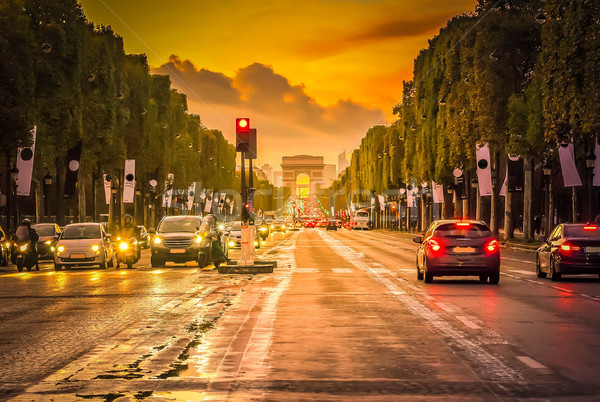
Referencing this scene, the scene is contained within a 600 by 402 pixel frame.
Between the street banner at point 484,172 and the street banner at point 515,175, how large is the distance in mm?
1923

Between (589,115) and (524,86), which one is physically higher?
(524,86)

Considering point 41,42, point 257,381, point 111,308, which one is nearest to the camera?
point 257,381

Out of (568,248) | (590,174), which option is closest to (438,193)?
(590,174)

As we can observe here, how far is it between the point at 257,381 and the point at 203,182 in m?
130

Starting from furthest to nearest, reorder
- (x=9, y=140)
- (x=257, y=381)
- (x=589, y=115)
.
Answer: (x=9, y=140), (x=589, y=115), (x=257, y=381)

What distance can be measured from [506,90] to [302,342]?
54.2 metres

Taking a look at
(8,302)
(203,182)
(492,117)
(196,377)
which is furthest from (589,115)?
(203,182)

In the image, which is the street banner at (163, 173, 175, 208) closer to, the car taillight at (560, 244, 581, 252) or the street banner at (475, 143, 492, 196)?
the street banner at (475, 143, 492, 196)

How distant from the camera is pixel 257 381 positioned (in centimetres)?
1062

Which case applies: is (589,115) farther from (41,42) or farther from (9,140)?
(41,42)

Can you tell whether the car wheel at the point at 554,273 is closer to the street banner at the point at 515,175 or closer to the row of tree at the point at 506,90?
the row of tree at the point at 506,90

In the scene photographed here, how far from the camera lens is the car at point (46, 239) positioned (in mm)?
47844

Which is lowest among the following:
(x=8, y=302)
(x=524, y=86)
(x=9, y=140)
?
(x=8, y=302)

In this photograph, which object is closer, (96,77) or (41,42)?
(41,42)
